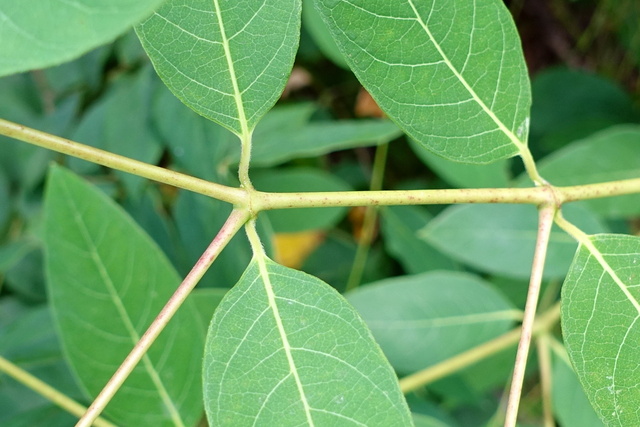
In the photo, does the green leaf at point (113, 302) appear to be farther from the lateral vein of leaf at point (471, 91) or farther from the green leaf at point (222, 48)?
the lateral vein of leaf at point (471, 91)

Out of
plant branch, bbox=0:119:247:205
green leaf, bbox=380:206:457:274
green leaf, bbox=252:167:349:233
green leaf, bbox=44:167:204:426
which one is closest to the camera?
plant branch, bbox=0:119:247:205

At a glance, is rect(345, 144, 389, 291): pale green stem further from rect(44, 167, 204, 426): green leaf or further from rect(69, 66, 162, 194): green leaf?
rect(44, 167, 204, 426): green leaf

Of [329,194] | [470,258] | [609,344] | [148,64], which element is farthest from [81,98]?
[609,344]

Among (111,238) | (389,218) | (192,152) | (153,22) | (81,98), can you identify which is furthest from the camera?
Result: (389,218)

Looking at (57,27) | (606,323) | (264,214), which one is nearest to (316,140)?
(264,214)

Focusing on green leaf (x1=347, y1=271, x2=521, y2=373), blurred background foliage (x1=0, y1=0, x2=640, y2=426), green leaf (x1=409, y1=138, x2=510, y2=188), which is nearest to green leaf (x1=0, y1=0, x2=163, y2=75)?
blurred background foliage (x1=0, y1=0, x2=640, y2=426)

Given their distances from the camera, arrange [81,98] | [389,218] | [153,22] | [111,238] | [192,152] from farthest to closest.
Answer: [389,218] < [81,98] < [192,152] < [111,238] < [153,22]

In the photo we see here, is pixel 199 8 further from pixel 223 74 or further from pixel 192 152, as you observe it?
pixel 192 152
